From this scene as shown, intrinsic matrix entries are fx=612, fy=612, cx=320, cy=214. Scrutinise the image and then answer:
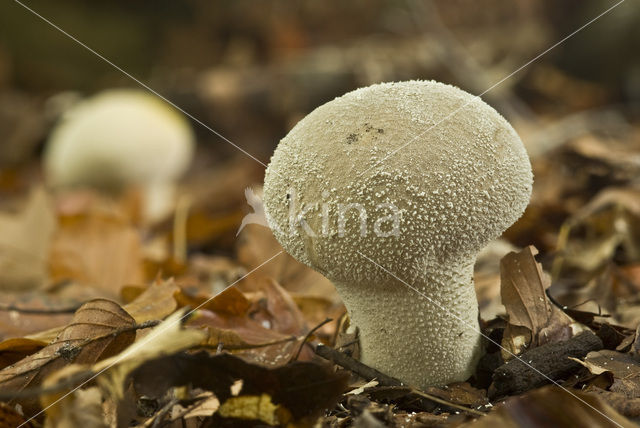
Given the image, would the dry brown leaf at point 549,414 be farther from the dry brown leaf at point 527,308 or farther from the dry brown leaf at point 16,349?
the dry brown leaf at point 16,349

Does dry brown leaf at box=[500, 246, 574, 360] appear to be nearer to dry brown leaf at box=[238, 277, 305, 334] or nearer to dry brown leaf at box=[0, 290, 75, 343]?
dry brown leaf at box=[238, 277, 305, 334]

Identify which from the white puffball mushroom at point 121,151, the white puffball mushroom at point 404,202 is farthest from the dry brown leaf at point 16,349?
the white puffball mushroom at point 121,151

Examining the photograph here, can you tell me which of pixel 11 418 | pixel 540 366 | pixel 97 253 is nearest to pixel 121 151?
pixel 97 253

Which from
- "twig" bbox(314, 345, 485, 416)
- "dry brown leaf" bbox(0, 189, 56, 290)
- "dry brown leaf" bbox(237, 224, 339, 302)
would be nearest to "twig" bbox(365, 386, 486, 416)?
"twig" bbox(314, 345, 485, 416)

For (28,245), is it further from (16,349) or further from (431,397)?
(431,397)

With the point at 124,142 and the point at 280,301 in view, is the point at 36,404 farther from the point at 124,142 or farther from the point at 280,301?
the point at 124,142

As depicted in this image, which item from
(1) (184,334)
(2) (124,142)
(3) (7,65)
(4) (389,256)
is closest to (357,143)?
(4) (389,256)
